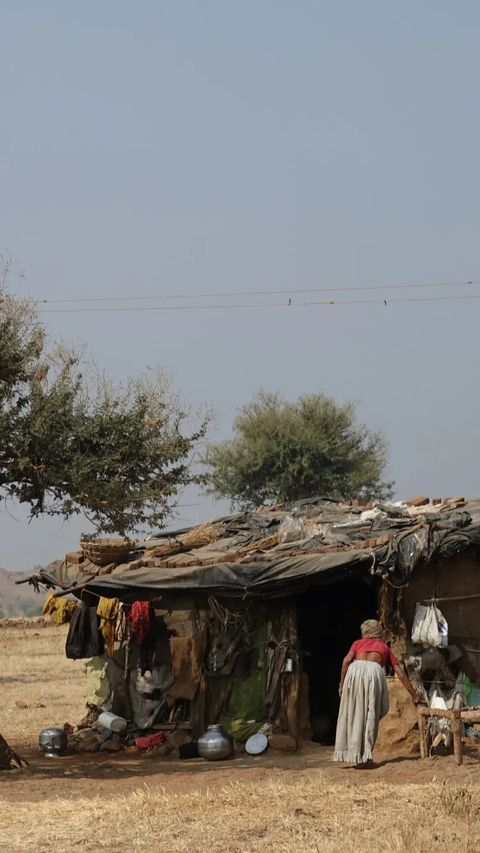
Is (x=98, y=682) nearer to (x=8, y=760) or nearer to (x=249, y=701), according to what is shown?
(x=249, y=701)

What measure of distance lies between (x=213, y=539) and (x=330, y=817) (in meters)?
8.07

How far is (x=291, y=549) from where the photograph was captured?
1548cm

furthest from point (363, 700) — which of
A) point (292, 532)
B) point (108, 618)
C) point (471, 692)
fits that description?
point (108, 618)

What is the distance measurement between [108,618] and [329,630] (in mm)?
3249

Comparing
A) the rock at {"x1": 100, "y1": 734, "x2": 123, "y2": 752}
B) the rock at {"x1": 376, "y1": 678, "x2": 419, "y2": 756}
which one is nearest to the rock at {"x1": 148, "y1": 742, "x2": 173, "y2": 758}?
the rock at {"x1": 100, "y1": 734, "x2": 123, "y2": 752}

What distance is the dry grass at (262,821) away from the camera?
864 cm

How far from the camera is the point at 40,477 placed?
14.0m

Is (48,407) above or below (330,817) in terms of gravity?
above

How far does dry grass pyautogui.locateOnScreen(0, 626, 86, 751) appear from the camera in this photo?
1833cm

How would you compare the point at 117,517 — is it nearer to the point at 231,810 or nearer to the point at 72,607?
the point at 72,607

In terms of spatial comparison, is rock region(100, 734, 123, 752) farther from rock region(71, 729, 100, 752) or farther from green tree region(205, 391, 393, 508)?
green tree region(205, 391, 393, 508)

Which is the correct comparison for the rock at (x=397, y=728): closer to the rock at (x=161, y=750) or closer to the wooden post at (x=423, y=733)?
the wooden post at (x=423, y=733)

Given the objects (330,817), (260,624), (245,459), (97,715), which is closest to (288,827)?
(330,817)

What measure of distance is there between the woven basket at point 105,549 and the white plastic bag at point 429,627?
4777 millimetres
